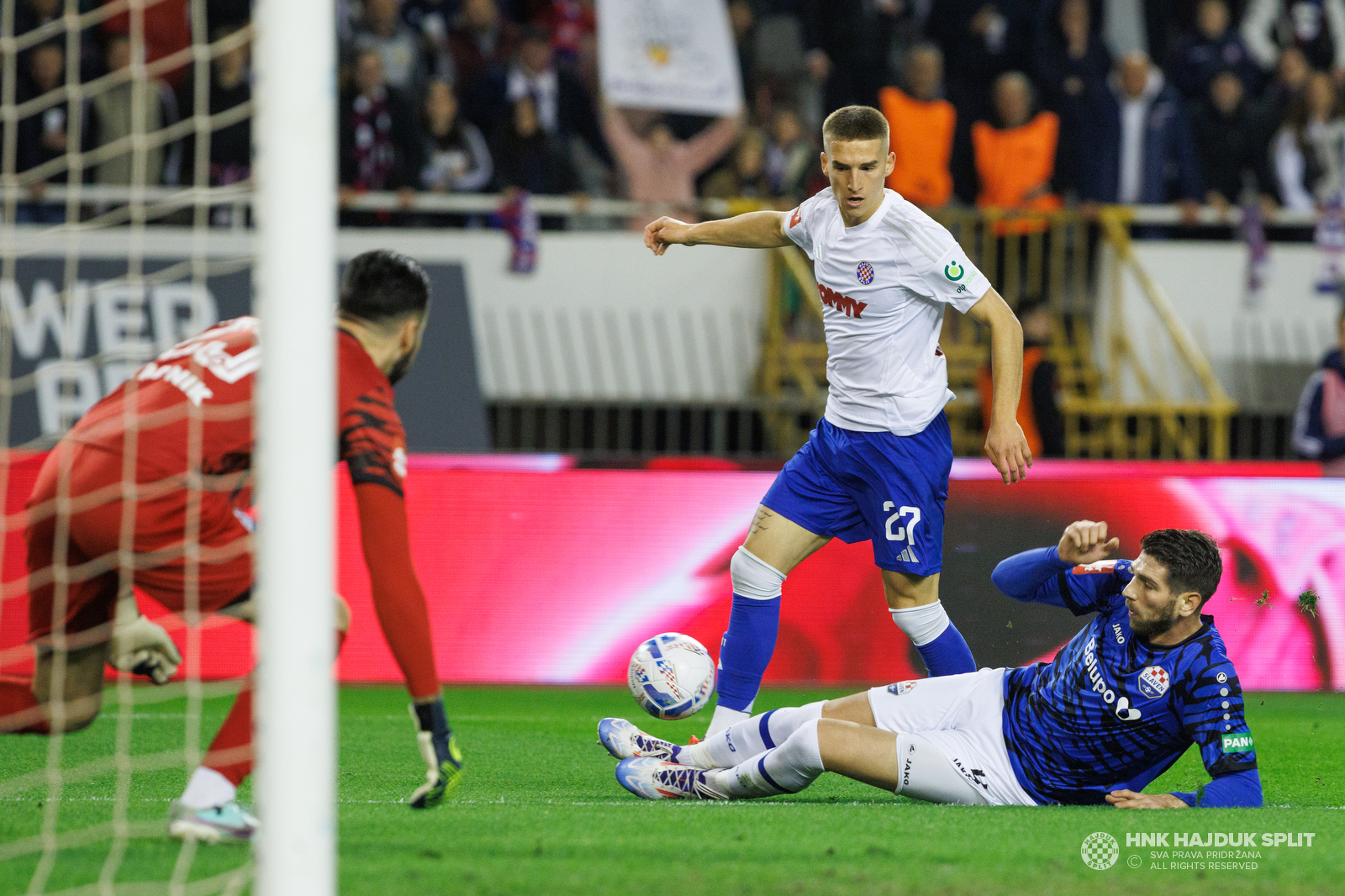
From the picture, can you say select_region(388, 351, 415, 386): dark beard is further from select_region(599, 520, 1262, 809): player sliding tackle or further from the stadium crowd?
the stadium crowd

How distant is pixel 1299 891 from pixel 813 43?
9.31 metres

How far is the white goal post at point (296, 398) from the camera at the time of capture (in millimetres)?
2900

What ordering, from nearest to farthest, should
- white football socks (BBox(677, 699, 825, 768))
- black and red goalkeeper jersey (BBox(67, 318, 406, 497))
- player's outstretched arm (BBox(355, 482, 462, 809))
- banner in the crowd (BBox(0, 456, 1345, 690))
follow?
player's outstretched arm (BBox(355, 482, 462, 809))
black and red goalkeeper jersey (BBox(67, 318, 406, 497))
white football socks (BBox(677, 699, 825, 768))
banner in the crowd (BBox(0, 456, 1345, 690))

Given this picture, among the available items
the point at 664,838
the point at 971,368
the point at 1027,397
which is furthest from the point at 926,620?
the point at 971,368

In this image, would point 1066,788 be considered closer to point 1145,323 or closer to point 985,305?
point 985,305

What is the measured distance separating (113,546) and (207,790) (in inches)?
26.9

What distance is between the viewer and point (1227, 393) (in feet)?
36.0

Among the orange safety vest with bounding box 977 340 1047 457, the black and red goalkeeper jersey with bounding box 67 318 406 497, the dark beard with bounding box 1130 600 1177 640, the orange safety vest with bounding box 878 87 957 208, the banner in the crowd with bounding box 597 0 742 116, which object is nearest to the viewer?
the black and red goalkeeper jersey with bounding box 67 318 406 497

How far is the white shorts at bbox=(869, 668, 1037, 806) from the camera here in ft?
14.7

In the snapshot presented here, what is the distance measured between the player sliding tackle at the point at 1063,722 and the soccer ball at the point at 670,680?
336 mm

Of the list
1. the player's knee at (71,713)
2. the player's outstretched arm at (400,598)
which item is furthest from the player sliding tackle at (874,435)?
the player's knee at (71,713)

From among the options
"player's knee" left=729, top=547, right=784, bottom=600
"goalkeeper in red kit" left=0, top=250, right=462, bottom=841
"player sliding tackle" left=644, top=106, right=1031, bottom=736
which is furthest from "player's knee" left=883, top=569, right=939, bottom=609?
"goalkeeper in red kit" left=0, top=250, right=462, bottom=841

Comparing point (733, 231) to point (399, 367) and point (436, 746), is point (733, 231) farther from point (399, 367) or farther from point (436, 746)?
point (436, 746)

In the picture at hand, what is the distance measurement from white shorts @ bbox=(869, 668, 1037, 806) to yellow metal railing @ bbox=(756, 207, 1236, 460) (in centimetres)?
572
